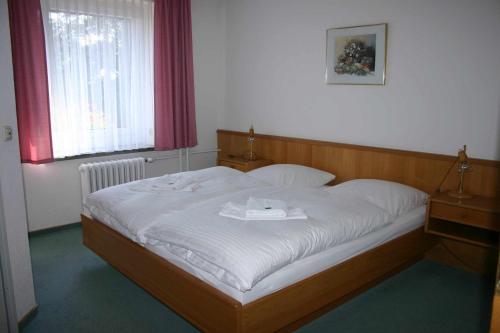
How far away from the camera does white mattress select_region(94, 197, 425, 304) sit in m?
2.19

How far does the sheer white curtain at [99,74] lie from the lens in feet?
12.6

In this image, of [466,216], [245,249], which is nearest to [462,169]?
[466,216]

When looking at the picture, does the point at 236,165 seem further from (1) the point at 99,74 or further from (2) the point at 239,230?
(2) the point at 239,230

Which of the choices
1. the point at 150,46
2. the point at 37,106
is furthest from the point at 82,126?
the point at 150,46

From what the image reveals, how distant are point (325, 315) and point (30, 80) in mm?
2963

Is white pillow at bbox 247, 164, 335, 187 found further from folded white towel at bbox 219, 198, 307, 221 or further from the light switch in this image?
the light switch

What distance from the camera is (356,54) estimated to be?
148 inches

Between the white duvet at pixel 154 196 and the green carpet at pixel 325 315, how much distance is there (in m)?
0.44

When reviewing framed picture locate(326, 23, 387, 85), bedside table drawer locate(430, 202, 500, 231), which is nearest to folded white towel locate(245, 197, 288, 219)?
bedside table drawer locate(430, 202, 500, 231)

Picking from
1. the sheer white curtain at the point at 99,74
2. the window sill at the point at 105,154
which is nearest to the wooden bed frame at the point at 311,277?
the window sill at the point at 105,154

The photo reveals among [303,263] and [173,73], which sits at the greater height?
[173,73]

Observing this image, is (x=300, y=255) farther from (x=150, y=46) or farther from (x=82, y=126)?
(x=150, y=46)

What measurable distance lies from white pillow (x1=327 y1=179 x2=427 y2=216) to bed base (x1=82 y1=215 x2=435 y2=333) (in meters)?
0.21

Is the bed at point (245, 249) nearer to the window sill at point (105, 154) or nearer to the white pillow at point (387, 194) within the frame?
the white pillow at point (387, 194)
